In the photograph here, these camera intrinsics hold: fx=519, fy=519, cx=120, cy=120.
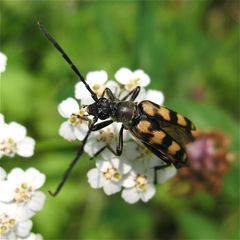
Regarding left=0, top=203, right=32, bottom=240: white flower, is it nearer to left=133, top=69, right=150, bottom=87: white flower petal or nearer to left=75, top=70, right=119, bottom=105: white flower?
left=75, top=70, right=119, bottom=105: white flower

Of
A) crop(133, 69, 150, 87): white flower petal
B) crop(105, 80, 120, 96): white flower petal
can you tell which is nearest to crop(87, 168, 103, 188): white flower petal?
crop(105, 80, 120, 96): white flower petal

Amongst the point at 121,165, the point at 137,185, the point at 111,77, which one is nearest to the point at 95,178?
the point at 121,165

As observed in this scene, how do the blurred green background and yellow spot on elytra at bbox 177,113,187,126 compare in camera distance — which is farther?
the blurred green background

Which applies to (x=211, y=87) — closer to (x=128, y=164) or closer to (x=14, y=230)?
(x=128, y=164)

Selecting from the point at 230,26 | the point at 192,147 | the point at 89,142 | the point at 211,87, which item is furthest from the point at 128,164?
the point at 230,26

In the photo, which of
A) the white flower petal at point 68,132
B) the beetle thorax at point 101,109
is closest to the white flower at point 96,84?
the beetle thorax at point 101,109

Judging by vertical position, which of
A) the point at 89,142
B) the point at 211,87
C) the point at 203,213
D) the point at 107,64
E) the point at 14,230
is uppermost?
the point at 211,87
